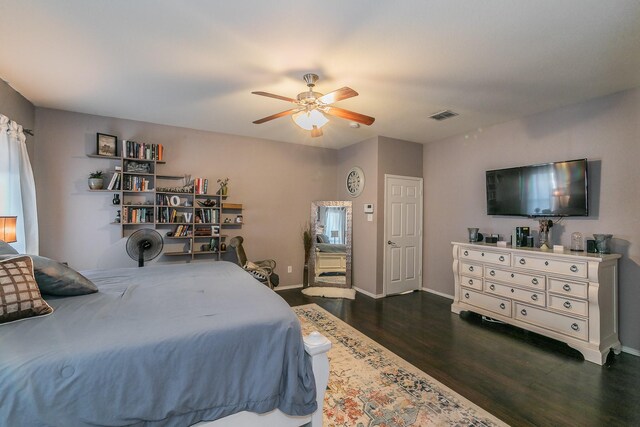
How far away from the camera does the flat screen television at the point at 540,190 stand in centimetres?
298

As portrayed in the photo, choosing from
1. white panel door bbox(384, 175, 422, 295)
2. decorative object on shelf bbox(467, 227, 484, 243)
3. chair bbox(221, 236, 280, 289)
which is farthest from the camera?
white panel door bbox(384, 175, 422, 295)

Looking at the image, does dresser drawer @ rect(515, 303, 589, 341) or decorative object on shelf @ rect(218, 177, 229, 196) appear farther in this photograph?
decorative object on shelf @ rect(218, 177, 229, 196)

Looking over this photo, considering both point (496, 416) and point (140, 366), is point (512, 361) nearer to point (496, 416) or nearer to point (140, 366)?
point (496, 416)

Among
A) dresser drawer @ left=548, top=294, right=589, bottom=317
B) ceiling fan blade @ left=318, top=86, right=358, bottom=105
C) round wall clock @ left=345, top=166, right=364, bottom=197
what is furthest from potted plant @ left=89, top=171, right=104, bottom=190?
dresser drawer @ left=548, top=294, right=589, bottom=317

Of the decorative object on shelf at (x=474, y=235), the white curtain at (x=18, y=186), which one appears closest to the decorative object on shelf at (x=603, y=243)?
the decorative object on shelf at (x=474, y=235)

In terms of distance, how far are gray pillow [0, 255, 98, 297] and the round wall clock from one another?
373 cm

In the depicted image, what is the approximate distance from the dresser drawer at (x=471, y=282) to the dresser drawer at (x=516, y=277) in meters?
0.14

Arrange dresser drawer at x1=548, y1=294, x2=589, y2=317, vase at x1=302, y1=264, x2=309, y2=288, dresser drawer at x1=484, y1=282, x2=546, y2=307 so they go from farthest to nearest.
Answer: vase at x1=302, y1=264, x2=309, y2=288, dresser drawer at x1=484, y1=282, x2=546, y2=307, dresser drawer at x1=548, y1=294, x2=589, y2=317

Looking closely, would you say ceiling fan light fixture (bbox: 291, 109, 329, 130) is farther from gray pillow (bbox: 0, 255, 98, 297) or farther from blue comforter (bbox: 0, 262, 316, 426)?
gray pillow (bbox: 0, 255, 98, 297)

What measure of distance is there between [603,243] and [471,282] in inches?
52.0

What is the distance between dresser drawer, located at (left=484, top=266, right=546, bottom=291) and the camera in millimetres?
2947

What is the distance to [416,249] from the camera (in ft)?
16.0

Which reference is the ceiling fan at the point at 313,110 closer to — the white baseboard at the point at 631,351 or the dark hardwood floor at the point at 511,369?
the dark hardwood floor at the point at 511,369

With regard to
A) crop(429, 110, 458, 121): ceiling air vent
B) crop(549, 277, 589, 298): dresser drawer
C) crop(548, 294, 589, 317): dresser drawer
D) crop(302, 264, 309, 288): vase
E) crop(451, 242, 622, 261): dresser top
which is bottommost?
crop(302, 264, 309, 288): vase
